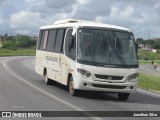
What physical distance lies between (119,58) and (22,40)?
14208cm

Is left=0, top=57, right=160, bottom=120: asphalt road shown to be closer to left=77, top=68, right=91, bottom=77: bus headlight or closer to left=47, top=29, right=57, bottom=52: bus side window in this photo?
left=77, top=68, right=91, bottom=77: bus headlight

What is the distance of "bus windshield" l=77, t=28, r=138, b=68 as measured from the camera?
53.2 feet

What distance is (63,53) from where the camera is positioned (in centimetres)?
1802

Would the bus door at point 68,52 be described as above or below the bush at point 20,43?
above

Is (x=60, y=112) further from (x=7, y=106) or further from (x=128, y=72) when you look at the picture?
(x=128, y=72)

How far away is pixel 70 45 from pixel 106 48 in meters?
1.37

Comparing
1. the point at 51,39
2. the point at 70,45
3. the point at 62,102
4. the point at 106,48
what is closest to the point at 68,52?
the point at 70,45

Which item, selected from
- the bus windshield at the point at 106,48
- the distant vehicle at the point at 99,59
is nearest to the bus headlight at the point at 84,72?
the distant vehicle at the point at 99,59

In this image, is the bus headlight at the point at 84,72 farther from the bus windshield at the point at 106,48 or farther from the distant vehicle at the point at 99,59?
the bus windshield at the point at 106,48

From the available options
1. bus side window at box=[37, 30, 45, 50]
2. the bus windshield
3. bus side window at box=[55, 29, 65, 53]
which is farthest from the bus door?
bus side window at box=[37, 30, 45, 50]

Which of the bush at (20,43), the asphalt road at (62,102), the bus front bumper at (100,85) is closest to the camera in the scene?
the asphalt road at (62,102)

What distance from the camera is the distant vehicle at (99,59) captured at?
16.0 metres

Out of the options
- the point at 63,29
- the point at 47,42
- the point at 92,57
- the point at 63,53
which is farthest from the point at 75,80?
the point at 47,42

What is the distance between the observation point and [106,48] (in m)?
16.5
